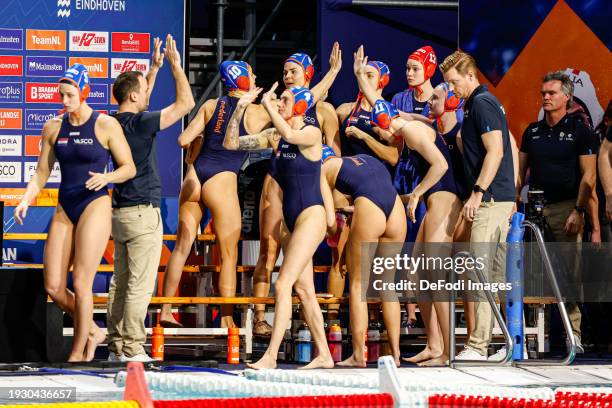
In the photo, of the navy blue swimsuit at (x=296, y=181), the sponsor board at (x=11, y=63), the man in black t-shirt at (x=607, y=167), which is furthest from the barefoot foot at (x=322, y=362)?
the sponsor board at (x=11, y=63)

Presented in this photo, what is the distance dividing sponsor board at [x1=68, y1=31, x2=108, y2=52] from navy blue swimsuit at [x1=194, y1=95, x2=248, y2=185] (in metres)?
2.96

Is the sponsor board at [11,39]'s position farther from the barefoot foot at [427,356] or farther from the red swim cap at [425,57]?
the barefoot foot at [427,356]

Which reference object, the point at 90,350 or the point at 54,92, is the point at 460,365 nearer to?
the point at 90,350

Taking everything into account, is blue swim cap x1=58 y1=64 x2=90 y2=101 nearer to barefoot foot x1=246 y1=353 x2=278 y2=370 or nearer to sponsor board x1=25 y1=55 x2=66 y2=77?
barefoot foot x1=246 y1=353 x2=278 y2=370

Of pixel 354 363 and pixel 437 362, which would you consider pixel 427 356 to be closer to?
pixel 437 362

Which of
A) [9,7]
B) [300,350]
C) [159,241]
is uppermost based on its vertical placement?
[9,7]

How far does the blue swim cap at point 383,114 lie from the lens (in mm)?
9250

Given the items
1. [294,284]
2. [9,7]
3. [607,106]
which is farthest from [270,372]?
[9,7]

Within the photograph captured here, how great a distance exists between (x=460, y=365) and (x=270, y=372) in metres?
1.93

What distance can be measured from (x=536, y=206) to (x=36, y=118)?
15.9ft

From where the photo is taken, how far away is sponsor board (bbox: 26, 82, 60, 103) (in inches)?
480

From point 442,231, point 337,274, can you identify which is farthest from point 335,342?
point 442,231

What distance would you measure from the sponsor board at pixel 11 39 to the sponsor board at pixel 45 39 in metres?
0.07

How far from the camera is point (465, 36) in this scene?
11.8 meters
